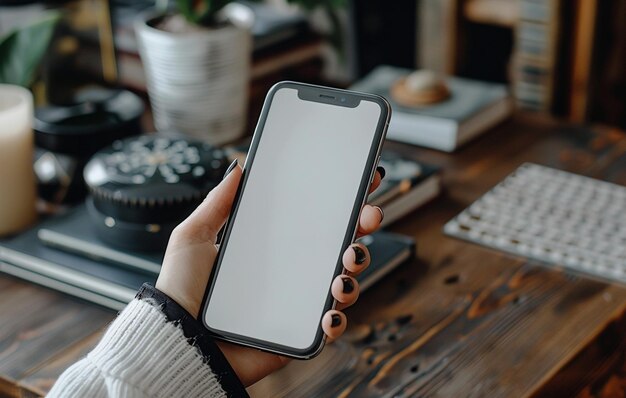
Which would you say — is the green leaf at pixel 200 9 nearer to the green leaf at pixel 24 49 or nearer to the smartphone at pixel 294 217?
the green leaf at pixel 24 49

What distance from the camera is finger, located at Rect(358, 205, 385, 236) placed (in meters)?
0.71

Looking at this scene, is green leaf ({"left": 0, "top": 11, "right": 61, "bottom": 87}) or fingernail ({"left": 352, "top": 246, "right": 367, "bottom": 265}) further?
green leaf ({"left": 0, "top": 11, "right": 61, "bottom": 87})

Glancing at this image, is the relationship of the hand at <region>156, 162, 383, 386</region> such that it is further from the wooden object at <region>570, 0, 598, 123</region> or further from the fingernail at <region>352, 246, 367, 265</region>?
the wooden object at <region>570, 0, 598, 123</region>

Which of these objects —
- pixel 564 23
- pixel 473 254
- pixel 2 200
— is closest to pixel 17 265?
pixel 2 200

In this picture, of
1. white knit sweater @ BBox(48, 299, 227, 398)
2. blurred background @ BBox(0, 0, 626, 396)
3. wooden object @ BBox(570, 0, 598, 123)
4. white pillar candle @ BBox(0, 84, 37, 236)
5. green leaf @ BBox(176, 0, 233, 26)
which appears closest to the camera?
white knit sweater @ BBox(48, 299, 227, 398)

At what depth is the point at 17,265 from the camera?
92cm

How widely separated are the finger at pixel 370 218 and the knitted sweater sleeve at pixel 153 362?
154mm

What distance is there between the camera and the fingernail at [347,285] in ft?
2.28

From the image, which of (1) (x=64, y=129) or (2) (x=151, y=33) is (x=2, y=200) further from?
(2) (x=151, y=33)

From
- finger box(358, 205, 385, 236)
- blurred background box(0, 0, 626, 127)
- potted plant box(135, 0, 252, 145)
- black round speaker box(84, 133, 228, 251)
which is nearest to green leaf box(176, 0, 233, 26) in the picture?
potted plant box(135, 0, 252, 145)

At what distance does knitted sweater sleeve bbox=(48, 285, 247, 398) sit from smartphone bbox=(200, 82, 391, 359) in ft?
0.08

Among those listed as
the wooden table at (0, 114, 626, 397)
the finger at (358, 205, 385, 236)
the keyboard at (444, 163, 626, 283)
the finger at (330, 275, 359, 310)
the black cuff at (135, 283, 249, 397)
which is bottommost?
the wooden table at (0, 114, 626, 397)

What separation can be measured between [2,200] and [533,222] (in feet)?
1.90

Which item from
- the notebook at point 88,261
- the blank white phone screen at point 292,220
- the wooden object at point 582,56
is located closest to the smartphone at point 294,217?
the blank white phone screen at point 292,220
